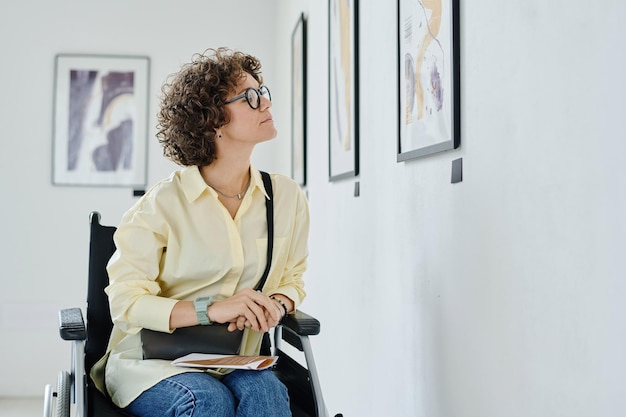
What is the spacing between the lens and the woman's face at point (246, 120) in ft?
6.39

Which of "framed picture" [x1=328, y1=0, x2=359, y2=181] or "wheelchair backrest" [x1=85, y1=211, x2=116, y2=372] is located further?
"framed picture" [x1=328, y1=0, x2=359, y2=181]

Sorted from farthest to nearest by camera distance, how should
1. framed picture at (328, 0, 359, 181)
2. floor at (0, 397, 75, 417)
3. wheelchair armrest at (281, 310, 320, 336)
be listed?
floor at (0, 397, 75, 417) → framed picture at (328, 0, 359, 181) → wheelchair armrest at (281, 310, 320, 336)

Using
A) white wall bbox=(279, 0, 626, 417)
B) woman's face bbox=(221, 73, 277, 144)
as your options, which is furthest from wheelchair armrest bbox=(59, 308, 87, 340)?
white wall bbox=(279, 0, 626, 417)

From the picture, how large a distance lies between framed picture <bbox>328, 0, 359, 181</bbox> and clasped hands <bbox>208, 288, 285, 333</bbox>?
90 centimetres

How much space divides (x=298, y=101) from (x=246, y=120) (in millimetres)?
2016

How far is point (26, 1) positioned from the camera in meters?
4.98

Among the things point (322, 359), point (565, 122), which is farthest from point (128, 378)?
point (322, 359)

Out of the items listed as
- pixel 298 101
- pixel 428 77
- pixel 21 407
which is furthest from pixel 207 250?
pixel 21 407

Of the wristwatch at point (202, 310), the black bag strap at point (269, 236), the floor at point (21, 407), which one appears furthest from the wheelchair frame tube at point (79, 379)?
the floor at point (21, 407)

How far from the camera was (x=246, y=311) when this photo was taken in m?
1.76

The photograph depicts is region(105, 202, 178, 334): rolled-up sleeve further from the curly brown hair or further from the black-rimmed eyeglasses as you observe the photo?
the black-rimmed eyeglasses

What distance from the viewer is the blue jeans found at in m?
1.59

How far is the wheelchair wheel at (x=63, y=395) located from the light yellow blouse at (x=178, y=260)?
95 millimetres

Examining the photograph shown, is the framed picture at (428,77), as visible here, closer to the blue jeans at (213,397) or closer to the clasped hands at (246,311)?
the clasped hands at (246,311)
